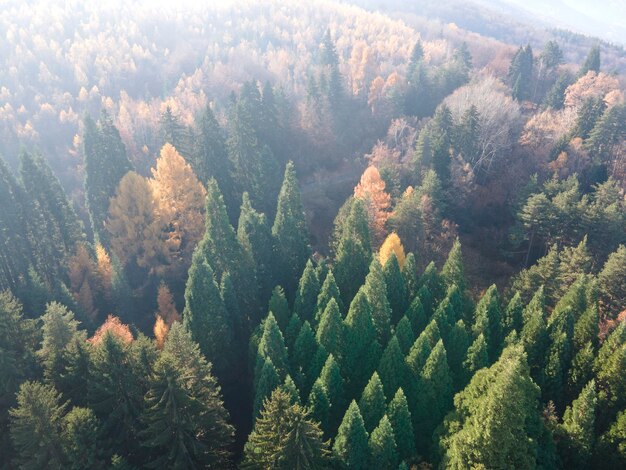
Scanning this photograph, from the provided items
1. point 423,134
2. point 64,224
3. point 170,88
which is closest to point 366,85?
point 423,134

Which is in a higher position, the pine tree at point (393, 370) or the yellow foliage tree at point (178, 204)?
the pine tree at point (393, 370)

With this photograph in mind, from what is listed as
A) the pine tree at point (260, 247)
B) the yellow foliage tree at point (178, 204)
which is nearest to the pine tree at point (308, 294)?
the pine tree at point (260, 247)

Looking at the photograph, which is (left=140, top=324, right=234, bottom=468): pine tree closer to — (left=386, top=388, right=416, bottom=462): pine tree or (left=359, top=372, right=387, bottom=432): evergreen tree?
(left=359, top=372, right=387, bottom=432): evergreen tree

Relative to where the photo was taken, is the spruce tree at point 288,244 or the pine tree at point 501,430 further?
the spruce tree at point 288,244

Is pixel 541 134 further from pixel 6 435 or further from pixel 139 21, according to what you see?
pixel 139 21

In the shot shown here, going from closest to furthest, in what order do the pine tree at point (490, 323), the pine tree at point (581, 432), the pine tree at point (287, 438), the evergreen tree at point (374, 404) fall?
the pine tree at point (287, 438) < the pine tree at point (581, 432) < the evergreen tree at point (374, 404) < the pine tree at point (490, 323)

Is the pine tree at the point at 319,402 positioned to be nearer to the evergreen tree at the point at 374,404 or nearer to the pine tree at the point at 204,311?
the evergreen tree at the point at 374,404

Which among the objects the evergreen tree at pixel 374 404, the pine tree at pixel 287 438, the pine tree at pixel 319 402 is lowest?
the pine tree at pixel 319 402

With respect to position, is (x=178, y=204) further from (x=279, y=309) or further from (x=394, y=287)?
(x=394, y=287)
